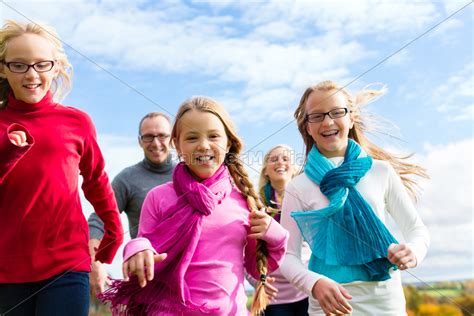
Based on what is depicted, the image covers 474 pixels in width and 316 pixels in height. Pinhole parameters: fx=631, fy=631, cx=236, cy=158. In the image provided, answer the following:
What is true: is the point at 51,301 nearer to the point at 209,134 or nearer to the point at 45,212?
the point at 45,212

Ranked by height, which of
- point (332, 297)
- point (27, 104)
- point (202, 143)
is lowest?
point (332, 297)

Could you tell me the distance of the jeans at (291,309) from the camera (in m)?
4.16

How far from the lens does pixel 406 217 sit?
10.6 feet

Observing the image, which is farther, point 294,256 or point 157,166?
point 157,166

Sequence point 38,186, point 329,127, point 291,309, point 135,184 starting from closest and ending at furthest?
point 38,186
point 329,127
point 291,309
point 135,184

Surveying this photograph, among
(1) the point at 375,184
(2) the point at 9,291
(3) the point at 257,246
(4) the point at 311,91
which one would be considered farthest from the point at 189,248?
(4) the point at 311,91

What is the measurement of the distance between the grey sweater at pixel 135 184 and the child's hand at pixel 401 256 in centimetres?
192

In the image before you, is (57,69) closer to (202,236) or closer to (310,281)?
(202,236)

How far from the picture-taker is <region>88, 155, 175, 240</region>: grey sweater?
4359 mm

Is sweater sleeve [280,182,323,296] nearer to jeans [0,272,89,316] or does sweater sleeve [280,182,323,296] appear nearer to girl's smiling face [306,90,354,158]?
girl's smiling face [306,90,354,158]

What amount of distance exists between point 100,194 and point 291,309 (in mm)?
1636

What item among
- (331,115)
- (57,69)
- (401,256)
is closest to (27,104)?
(57,69)

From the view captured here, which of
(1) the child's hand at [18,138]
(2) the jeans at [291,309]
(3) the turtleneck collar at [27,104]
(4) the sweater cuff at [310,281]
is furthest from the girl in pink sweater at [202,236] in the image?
(2) the jeans at [291,309]

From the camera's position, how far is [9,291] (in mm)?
2885
